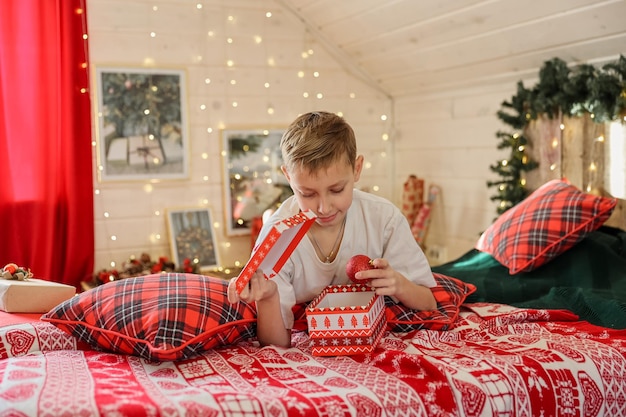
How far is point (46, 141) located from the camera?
362 centimetres

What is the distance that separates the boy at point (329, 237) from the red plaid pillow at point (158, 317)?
10 cm

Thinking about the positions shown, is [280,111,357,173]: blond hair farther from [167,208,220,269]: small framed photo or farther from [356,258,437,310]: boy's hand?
[167,208,220,269]: small framed photo

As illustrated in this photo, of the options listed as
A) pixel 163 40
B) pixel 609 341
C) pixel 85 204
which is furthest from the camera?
pixel 163 40

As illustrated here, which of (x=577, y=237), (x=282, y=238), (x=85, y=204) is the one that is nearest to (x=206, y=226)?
(x=85, y=204)

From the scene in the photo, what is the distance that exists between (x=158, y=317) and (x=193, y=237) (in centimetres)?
233

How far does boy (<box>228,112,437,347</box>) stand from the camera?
178cm

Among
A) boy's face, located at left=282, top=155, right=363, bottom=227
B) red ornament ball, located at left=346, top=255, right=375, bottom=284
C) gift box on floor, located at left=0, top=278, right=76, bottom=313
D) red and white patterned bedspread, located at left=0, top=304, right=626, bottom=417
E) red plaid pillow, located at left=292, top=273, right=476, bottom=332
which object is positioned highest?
boy's face, located at left=282, top=155, right=363, bottom=227

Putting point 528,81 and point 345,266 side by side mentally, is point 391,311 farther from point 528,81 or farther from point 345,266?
point 528,81

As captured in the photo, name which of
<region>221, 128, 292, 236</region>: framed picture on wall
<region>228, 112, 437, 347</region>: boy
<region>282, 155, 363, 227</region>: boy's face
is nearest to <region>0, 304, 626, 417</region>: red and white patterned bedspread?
<region>228, 112, 437, 347</region>: boy

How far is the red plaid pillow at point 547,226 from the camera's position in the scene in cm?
264

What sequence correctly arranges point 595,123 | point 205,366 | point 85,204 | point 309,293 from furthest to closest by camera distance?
1. point 85,204
2. point 595,123
3. point 309,293
4. point 205,366

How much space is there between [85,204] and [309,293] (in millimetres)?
2103

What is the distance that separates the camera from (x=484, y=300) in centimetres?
248

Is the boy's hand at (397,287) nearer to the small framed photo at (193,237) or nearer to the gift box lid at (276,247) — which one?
the gift box lid at (276,247)
